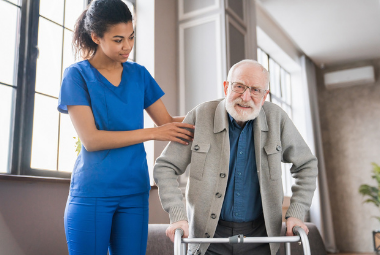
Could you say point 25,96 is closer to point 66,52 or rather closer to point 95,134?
point 66,52

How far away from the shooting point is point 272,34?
6148mm

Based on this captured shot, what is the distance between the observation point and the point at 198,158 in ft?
5.09

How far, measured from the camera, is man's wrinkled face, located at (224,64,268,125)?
1.55 meters

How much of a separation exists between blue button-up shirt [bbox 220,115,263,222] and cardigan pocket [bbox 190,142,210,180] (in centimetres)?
11

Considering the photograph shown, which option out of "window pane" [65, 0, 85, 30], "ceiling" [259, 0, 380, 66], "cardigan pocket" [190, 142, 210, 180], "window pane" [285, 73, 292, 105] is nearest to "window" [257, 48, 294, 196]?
"window pane" [285, 73, 292, 105]

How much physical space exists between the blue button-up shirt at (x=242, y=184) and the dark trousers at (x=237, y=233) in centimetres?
2

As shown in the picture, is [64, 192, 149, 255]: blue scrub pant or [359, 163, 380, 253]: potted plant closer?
[64, 192, 149, 255]: blue scrub pant

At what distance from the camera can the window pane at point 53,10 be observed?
3.03 m

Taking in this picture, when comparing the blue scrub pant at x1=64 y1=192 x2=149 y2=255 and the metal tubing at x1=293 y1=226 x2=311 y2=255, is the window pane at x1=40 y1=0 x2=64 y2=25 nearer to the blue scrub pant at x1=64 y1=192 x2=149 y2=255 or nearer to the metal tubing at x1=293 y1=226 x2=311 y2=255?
the blue scrub pant at x1=64 y1=192 x2=149 y2=255

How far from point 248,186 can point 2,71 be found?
1967 millimetres

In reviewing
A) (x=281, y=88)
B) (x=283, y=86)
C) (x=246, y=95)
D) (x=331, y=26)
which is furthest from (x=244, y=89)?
(x=283, y=86)

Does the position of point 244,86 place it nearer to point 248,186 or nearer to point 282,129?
point 282,129

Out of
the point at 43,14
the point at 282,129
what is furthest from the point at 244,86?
the point at 43,14

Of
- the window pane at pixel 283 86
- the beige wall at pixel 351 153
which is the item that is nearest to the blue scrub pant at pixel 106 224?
the window pane at pixel 283 86
